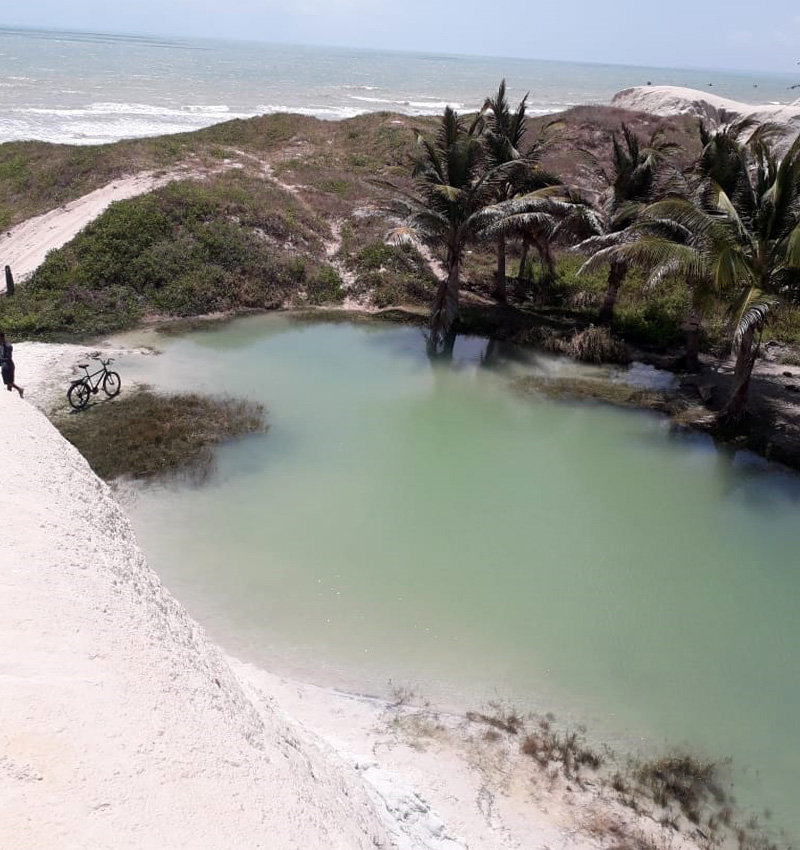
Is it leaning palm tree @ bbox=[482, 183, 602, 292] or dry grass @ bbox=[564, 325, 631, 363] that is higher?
leaning palm tree @ bbox=[482, 183, 602, 292]

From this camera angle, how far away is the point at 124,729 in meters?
4.98

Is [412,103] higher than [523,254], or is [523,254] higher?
[412,103]

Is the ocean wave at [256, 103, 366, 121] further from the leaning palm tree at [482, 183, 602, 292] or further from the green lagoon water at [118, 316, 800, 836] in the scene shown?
the green lagoon water at [118, 316, 800, 836]

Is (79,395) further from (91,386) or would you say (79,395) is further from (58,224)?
(58,224)

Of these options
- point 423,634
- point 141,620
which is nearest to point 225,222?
point 423,634

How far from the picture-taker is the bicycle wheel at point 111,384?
16.2 m

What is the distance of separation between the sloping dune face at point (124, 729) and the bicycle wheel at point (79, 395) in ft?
26.2

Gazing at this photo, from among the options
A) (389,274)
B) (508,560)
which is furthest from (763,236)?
(389,274)

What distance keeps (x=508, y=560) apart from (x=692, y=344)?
1089cm

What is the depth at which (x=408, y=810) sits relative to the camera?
6.95 meters

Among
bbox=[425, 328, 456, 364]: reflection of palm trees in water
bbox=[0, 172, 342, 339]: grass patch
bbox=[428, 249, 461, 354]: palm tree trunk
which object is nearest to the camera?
bbox=[425, 328, 456, 364]: reflection of palm trees in water

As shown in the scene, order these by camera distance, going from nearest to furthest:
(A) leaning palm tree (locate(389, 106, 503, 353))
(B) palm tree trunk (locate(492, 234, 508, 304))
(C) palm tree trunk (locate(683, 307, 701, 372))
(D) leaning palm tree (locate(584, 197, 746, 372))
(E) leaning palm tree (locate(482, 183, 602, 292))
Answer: (D) leaning palm tree (locate(584, 197, 746, 372)) < (C) palm tree trunk (locate(683, 307, 701, 372)) < (E) leaning palm tree (locate(482, 183, 602, 292)) < (A) leaning palm tree (locate(389, 106, 503, 353)) < (B) palm tree trunk (locate(492, 234, 508, 304))

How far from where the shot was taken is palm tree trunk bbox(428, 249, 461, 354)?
843 inches

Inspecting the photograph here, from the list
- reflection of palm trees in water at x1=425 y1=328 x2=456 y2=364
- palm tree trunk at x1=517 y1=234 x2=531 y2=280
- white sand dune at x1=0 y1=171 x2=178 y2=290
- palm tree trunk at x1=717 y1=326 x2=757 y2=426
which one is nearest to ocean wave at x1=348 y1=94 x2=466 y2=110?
white sand dune at x1=0 y1=171 x2=178 y2=290
